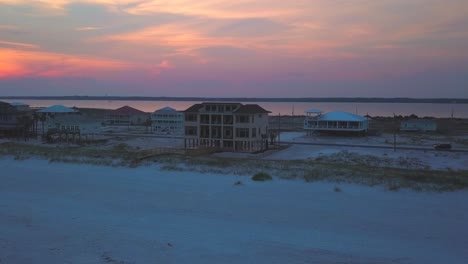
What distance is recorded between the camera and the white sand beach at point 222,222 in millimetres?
10203

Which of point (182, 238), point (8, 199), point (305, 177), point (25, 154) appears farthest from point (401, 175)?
point (25, 154)

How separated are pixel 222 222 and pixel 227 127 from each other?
27.3 meters

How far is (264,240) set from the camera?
1136 centimetres

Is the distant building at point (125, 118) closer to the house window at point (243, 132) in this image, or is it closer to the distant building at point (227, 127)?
the distant building at point (227, 127)

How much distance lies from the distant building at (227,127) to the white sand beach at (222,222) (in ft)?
63.4

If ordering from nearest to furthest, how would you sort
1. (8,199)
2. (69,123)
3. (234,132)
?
(8,199), (234,132), (69,123)

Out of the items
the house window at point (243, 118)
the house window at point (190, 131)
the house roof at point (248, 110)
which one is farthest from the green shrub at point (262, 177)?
the house window at point (190, 131)

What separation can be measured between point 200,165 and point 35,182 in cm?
836

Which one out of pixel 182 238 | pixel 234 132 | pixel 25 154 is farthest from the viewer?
pixel 234 132

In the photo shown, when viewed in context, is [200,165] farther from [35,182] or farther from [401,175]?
[401,175]

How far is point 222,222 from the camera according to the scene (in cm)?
1305

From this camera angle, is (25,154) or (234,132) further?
(234,132)

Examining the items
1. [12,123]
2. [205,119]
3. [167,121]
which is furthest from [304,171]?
[167,121]

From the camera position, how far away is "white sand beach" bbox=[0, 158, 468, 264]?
10203mm
